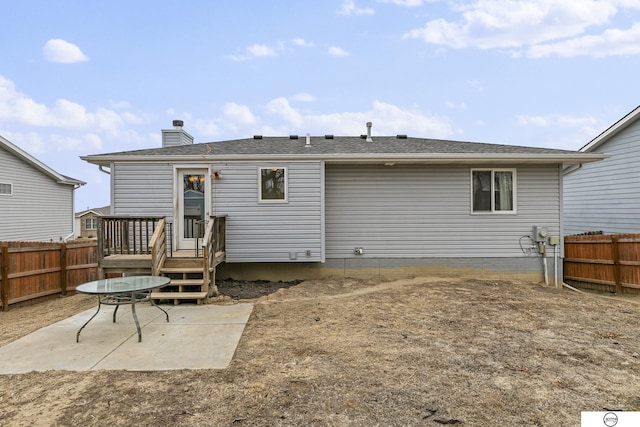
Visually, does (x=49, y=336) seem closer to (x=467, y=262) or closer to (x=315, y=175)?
(x=315, y=175)

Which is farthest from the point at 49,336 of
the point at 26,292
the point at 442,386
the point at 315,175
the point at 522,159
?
the point at 522,159

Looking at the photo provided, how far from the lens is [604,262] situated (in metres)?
8.25

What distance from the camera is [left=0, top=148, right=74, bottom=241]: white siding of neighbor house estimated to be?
42.6 ft

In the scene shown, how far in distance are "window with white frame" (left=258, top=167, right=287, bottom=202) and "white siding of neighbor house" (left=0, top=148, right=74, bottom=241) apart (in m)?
10.9

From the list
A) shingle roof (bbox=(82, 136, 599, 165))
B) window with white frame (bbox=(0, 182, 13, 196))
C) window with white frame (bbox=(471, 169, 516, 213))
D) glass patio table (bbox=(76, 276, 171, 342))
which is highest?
shingle roof (bbox=(82, 136, 599, 165))

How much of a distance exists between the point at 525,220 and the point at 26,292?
36.9 ft

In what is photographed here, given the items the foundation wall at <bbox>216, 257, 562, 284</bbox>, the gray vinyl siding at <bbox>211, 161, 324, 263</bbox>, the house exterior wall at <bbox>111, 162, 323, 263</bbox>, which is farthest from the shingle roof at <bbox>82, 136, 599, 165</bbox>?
the foundation wall at <bbox>216, 257, 562, 284</bbox>

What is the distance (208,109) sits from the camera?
16.7m

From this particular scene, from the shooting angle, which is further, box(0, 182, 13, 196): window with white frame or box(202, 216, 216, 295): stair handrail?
box(0, 182, 13, 196): window with white frame

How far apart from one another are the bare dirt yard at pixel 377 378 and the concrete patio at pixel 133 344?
0.69 feet

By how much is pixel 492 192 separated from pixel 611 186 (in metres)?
5.36

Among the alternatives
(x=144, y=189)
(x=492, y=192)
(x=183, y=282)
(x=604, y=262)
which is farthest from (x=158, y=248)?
(x=604, y=262)

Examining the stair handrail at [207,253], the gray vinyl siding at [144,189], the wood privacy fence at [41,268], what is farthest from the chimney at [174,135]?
the stair handrail at [207,253]

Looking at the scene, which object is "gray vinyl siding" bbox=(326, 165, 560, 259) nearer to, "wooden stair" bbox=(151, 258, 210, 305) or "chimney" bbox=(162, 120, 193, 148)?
"wooden stair" bbox=(151, 258, 210, 305)
